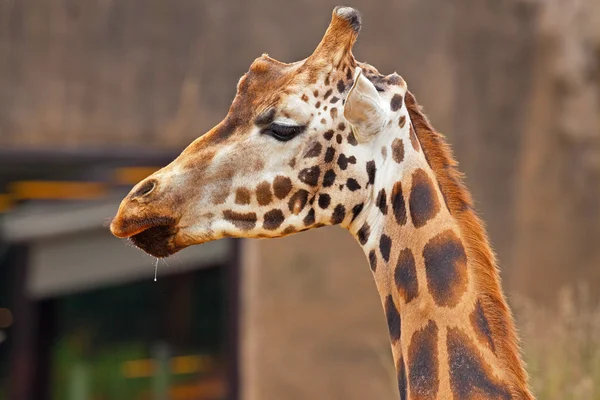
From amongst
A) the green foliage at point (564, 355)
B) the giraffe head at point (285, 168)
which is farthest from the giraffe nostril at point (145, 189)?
the green foliage at point (564, 355)

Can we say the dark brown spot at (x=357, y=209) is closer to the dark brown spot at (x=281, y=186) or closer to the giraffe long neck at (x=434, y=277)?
the giraffe long neck at (x=434, y=277)

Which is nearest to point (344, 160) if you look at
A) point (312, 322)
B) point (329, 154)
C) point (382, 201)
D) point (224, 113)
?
point (329, 154)

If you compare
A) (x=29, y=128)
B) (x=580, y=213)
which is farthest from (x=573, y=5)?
(x=29, y=128)

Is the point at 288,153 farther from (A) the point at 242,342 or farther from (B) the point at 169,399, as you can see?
(B) the point at 169,399

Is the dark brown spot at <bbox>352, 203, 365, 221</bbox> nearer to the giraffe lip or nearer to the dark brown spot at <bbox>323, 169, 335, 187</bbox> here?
the dark brown spot at <bbox>323, 169, 335, 187</bbox>

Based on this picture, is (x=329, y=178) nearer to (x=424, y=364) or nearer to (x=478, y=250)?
(x=478, y=250)

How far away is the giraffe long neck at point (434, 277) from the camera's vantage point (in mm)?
2396

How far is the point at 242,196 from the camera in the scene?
8.65 ft

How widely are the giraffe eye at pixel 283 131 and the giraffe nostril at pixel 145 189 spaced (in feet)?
1.02

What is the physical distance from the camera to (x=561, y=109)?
261 inches

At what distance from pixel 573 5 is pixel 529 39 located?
1.23ft

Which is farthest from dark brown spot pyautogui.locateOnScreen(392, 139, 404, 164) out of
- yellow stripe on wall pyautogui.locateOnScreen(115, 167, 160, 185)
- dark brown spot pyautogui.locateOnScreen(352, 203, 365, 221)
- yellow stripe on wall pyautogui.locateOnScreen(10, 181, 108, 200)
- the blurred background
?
yellow stripe on wall pyautogui.locateOnScreen(10, 181, 108, 200)

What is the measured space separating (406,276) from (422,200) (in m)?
0.19

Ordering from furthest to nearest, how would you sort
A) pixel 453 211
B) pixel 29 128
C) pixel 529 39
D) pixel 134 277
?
pixel 134 277 < pixel 529 39 < pixel 29 128 < pixel 453 211
